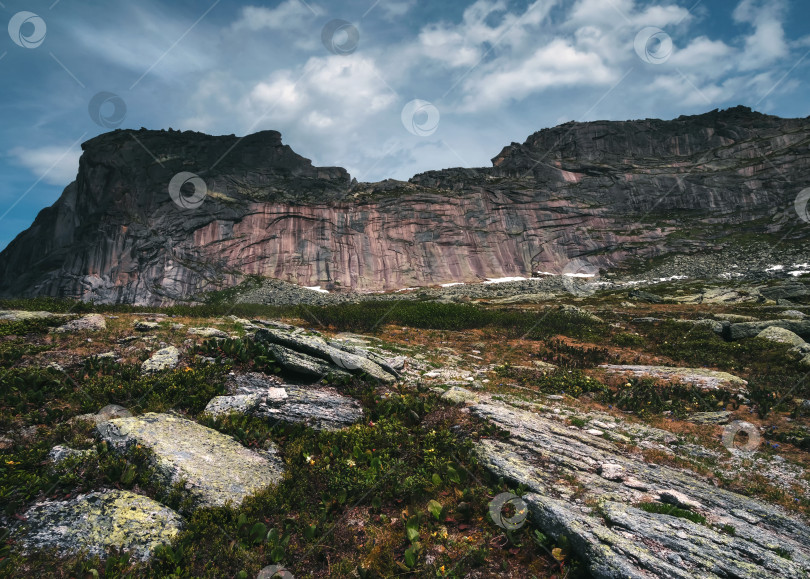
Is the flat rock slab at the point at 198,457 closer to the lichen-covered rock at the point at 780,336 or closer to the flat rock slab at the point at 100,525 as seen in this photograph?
the flat rock slab at the point at 100,525

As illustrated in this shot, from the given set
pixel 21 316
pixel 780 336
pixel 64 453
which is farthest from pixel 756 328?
pixel 21 316

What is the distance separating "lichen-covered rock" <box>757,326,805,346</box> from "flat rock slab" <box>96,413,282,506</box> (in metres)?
27.3

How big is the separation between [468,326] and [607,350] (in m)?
10.2

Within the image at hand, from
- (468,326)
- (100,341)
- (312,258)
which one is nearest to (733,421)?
(468,326)

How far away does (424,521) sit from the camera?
6711 mm

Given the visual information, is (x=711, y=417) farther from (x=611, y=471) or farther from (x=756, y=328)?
(x=756, y=328)

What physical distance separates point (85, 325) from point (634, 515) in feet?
57.5

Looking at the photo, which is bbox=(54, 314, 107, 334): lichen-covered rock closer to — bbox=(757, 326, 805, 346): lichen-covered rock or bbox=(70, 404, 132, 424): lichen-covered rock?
bbox=(70, 404, 132, 424): lichen-covered rock

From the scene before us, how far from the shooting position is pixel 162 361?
1123 centimetres

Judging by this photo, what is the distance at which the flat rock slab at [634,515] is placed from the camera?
5.31 metres

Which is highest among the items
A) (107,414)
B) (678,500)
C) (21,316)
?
(21,316)

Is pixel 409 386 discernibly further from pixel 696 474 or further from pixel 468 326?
pixel 468 326

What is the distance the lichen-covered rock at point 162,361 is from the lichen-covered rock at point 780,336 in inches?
1163

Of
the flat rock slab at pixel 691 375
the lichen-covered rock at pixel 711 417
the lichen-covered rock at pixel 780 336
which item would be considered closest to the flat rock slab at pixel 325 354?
the lichen-covered rock at pixel 711 417
